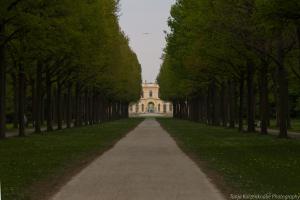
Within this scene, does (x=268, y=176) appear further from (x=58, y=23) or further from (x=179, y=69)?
(x=179, y=69)

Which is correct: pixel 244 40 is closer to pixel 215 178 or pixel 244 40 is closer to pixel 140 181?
pixel 215 178

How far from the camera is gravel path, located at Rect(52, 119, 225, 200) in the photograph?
1337 centimetres

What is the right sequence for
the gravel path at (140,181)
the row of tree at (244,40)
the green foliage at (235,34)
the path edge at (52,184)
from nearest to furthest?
the gravel path at (140,181) → the path edge at (52,184) → the green foliage at (235,34) → the row of tree at (244,40)

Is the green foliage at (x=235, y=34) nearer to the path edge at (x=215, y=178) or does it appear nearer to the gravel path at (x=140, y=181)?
A: the path edge at (x=215, y=178)

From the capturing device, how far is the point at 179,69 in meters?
62.4

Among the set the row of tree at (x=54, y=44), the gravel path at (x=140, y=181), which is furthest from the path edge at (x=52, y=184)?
the row of tree at (x=54, y=44)

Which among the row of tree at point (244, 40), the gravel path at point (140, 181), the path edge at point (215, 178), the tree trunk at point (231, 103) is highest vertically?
the row of tree at point (244, 40)

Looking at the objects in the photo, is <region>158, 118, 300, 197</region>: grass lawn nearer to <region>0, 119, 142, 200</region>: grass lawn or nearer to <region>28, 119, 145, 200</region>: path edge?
<region>28, 119, 145, 200</region>: path edge

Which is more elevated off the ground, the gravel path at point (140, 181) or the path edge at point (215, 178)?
the gravel path at point (140, 181)

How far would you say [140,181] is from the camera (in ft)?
52.6

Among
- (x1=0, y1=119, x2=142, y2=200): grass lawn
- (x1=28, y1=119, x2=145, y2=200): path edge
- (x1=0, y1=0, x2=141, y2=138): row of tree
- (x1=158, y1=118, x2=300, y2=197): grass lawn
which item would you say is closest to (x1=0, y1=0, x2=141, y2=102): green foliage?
(x1=0, y1=0, x2=141, y2=138): row of tree

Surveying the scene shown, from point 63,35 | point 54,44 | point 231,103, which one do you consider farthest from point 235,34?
point 231,103

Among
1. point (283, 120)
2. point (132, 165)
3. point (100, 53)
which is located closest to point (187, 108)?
point (100, 53)

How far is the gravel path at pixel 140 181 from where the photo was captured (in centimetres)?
1337
